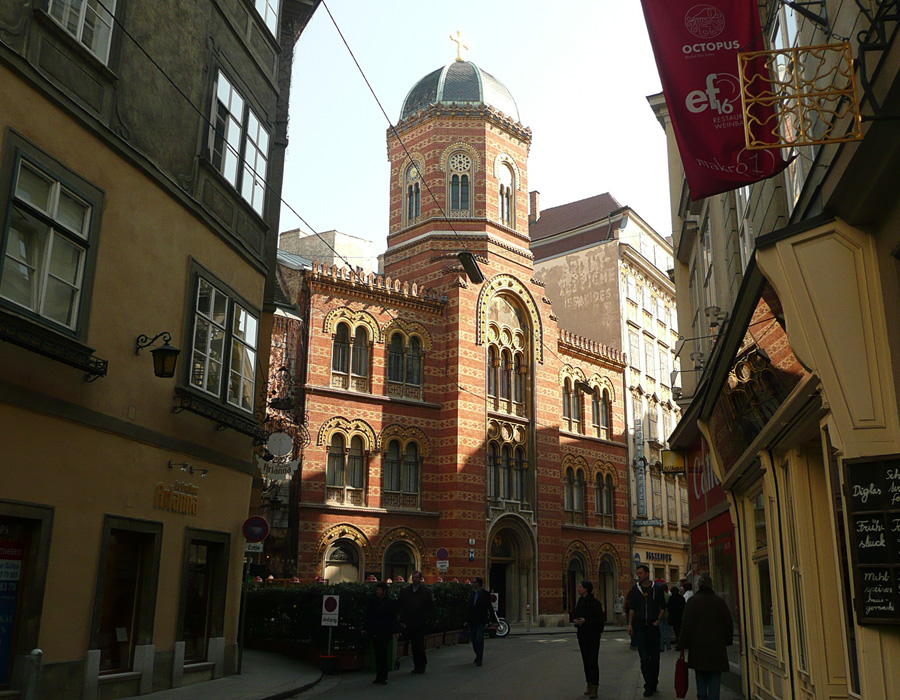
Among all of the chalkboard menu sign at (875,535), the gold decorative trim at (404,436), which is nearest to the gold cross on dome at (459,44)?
the gold decorative trim at (404,436)

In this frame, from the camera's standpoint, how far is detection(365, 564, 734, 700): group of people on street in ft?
31.5

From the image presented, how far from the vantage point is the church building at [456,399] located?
3025 centimetres

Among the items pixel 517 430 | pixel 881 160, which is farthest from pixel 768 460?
pixel 517 430

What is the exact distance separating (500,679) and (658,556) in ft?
104

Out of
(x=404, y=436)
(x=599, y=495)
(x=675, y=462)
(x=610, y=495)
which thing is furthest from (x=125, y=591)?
(x=610, y=495)

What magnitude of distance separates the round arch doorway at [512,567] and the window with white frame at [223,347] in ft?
67.8

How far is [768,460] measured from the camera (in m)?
9.73

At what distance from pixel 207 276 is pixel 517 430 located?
24.0 meters

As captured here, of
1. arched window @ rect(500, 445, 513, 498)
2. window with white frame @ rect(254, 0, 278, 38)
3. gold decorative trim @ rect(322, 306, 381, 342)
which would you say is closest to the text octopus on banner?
window with white frame @ rect(254, 0, 278, 38)

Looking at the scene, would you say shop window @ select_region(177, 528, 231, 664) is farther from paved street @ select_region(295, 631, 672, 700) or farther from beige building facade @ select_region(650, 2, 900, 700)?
beige building facade @ select_region(650, 2, 900, 700)

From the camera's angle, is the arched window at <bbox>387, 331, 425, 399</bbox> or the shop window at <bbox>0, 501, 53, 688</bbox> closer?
the shop window at <bbox>0, 501, 53, 688</bbox>

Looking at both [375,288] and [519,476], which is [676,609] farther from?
[375,288]

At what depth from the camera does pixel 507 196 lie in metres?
38.0

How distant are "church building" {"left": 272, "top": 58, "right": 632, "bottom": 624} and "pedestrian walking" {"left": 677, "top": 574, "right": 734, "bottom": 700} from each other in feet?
62.0
